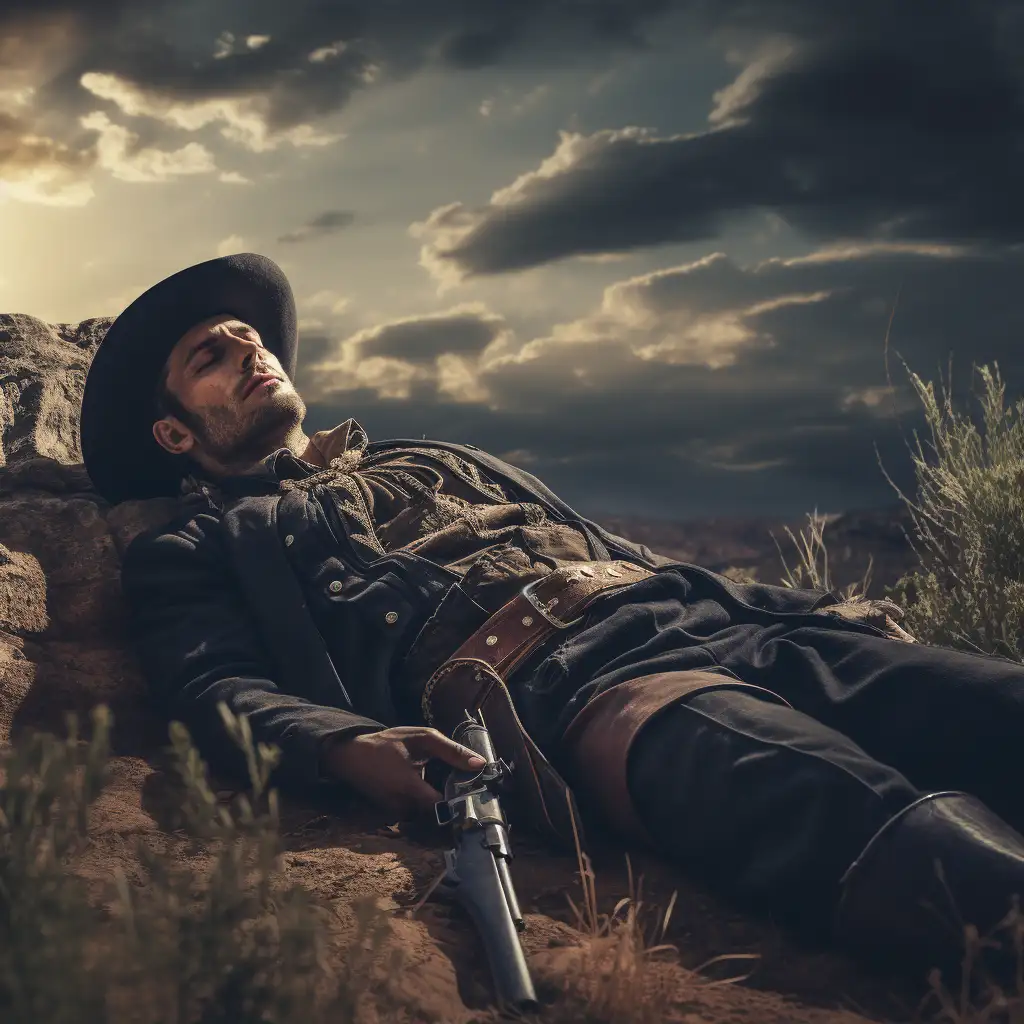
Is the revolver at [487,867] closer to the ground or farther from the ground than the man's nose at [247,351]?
closer to the ground

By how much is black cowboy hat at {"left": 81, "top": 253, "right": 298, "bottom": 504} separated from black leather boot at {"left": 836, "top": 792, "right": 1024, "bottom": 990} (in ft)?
11.2

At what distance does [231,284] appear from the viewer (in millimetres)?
4812

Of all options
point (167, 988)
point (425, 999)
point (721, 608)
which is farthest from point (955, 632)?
point (167, 988)

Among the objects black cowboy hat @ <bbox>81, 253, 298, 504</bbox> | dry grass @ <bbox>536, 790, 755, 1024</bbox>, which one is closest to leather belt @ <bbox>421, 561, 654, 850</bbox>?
dry grass @ <bbox>536, 790, 755, 1024</bbox>

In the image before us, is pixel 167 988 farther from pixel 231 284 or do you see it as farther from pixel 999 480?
pixel 999 480

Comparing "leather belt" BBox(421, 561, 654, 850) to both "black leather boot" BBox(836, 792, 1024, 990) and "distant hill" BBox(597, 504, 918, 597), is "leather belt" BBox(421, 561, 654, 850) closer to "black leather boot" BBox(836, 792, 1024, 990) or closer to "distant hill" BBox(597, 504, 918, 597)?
"black leather boot" BBox(836, 792, 1024, 990)

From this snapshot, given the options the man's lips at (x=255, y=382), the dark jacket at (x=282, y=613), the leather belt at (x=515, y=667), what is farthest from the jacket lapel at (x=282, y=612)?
the man's lips at (x=255, y=382)

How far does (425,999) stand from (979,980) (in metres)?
1.09

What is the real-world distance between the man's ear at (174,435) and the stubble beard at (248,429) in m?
0.05

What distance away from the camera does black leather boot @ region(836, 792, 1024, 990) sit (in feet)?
7.12

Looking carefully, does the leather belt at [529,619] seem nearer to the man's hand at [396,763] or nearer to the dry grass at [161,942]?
the man's hand at [396,763]

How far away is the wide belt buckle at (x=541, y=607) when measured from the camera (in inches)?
129

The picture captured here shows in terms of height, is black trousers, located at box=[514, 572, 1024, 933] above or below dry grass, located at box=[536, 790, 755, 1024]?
above

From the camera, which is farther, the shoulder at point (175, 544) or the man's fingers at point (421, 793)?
the shoulder at point (175, 544)
